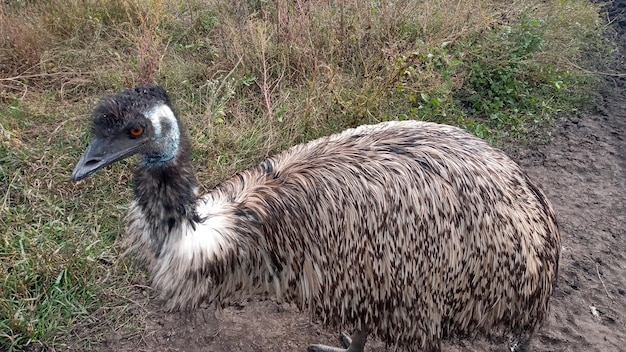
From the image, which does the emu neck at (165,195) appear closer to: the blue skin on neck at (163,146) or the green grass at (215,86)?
the blue skin on neck at (163,146)

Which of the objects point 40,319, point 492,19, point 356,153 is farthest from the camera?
point 492,19

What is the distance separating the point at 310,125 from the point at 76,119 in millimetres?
1647

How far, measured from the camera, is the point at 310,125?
12.6 feet

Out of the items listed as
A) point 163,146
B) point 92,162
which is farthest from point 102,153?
point 163,146

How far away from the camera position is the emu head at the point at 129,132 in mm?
1796

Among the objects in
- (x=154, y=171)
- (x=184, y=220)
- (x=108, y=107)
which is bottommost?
(x=184, y=220)

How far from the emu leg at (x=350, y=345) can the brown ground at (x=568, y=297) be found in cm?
5

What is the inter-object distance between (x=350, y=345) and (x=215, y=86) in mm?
2309

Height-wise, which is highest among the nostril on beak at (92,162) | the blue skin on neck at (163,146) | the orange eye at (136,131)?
the orange eye at (136,131)

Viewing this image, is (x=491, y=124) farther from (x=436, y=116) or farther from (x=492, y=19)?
(x=492, y=19)

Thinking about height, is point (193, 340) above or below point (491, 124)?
below

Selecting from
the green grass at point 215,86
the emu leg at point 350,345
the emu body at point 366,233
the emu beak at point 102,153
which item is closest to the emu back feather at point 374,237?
the emu body at point 366,233

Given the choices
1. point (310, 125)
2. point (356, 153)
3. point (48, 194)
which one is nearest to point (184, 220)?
point (356, 153)

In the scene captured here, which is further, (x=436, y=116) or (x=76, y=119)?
(x=436, y=116)
